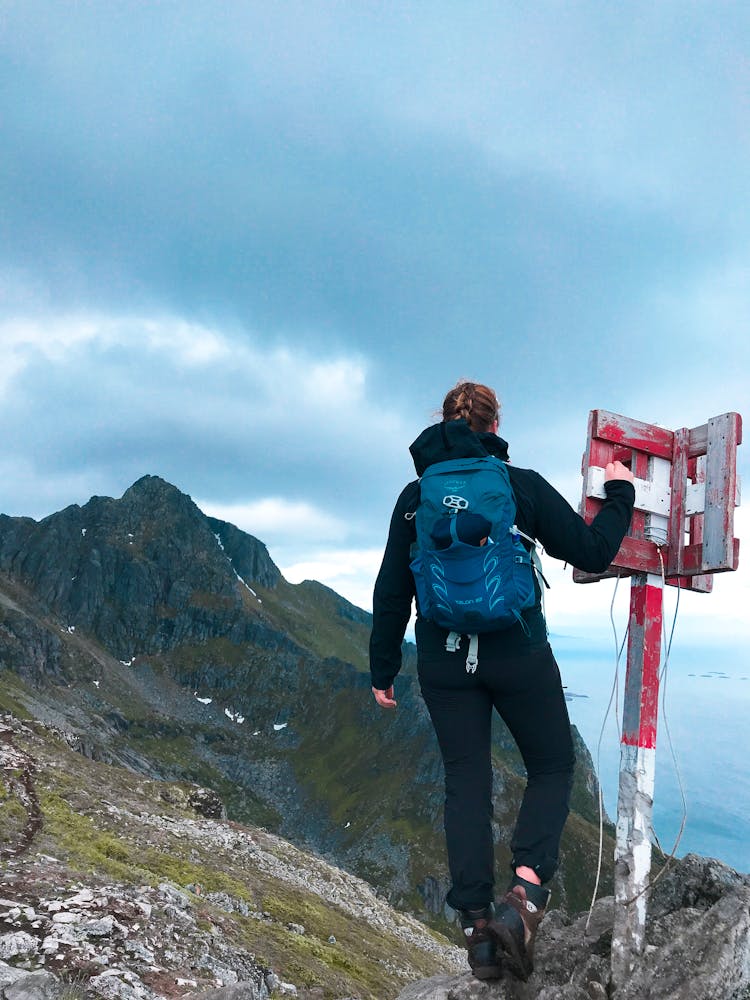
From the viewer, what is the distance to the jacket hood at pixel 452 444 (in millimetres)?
5949

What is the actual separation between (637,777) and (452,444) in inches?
138

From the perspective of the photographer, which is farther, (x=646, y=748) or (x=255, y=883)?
(x=255, y=883)

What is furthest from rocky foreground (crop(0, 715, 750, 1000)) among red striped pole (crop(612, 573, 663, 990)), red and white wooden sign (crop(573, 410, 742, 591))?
red and white wooden sign (crop(573, 410, 742, 591))

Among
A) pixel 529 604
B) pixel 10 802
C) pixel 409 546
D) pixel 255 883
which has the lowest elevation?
pixel 255 883

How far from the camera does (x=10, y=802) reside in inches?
754

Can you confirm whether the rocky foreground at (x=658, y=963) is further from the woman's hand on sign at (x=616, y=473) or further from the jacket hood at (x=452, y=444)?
the jacket hood at (x=452, y=444)

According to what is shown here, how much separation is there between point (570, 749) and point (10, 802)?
19.3m

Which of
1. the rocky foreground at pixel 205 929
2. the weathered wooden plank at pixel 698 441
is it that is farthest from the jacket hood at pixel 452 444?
the rocky foreground at pixel 205 929

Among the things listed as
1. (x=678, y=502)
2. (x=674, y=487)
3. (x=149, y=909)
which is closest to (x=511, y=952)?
(x=678, y=502)

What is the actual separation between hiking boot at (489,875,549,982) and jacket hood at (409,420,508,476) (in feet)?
11.7

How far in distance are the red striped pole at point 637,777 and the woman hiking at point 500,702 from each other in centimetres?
69

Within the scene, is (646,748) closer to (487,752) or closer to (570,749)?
(570,749)

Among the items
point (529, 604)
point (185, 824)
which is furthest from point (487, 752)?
point (185, 824)

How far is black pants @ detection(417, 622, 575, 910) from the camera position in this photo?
554 cm
